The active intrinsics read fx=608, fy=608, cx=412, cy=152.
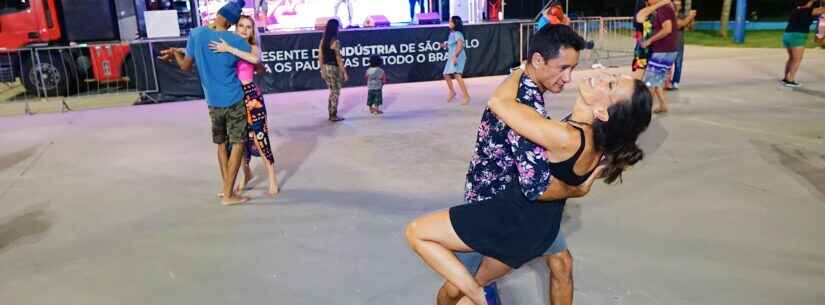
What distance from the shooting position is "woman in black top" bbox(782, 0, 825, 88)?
30.6 ft

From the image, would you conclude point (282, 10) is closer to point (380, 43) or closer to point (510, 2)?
point (380, 43)

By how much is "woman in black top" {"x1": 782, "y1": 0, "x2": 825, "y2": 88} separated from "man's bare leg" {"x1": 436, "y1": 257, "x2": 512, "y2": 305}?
921cm

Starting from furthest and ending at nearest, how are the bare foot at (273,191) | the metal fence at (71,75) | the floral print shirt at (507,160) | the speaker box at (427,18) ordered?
the speaker box at (427,18), the metal fence at (71,75), the bare foot at (273,191), the floral print shirt at (507,160)

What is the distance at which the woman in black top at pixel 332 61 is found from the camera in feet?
25.9

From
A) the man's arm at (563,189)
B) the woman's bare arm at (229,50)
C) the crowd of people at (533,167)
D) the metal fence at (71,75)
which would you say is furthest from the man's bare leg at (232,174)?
the metal fence at (71,75)

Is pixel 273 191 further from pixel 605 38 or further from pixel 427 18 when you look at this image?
pixel 605 38

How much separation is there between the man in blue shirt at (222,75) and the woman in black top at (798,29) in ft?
28.5

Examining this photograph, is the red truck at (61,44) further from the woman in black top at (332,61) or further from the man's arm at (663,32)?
the man's arm at (663,32)

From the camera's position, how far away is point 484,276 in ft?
8.17

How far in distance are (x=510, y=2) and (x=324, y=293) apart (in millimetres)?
18740

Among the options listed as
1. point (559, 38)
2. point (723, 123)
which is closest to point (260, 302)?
point (559, 38)

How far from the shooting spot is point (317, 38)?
1149cm

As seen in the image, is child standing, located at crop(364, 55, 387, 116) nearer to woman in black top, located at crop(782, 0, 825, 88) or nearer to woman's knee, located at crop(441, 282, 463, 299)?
woman's knee, located at crop(441, 282, 463, 299)

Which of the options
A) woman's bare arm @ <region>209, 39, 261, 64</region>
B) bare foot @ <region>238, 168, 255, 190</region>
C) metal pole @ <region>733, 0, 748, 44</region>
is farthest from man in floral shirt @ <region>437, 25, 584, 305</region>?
metal pole @ <region>733, 0, 748, 44</region>
